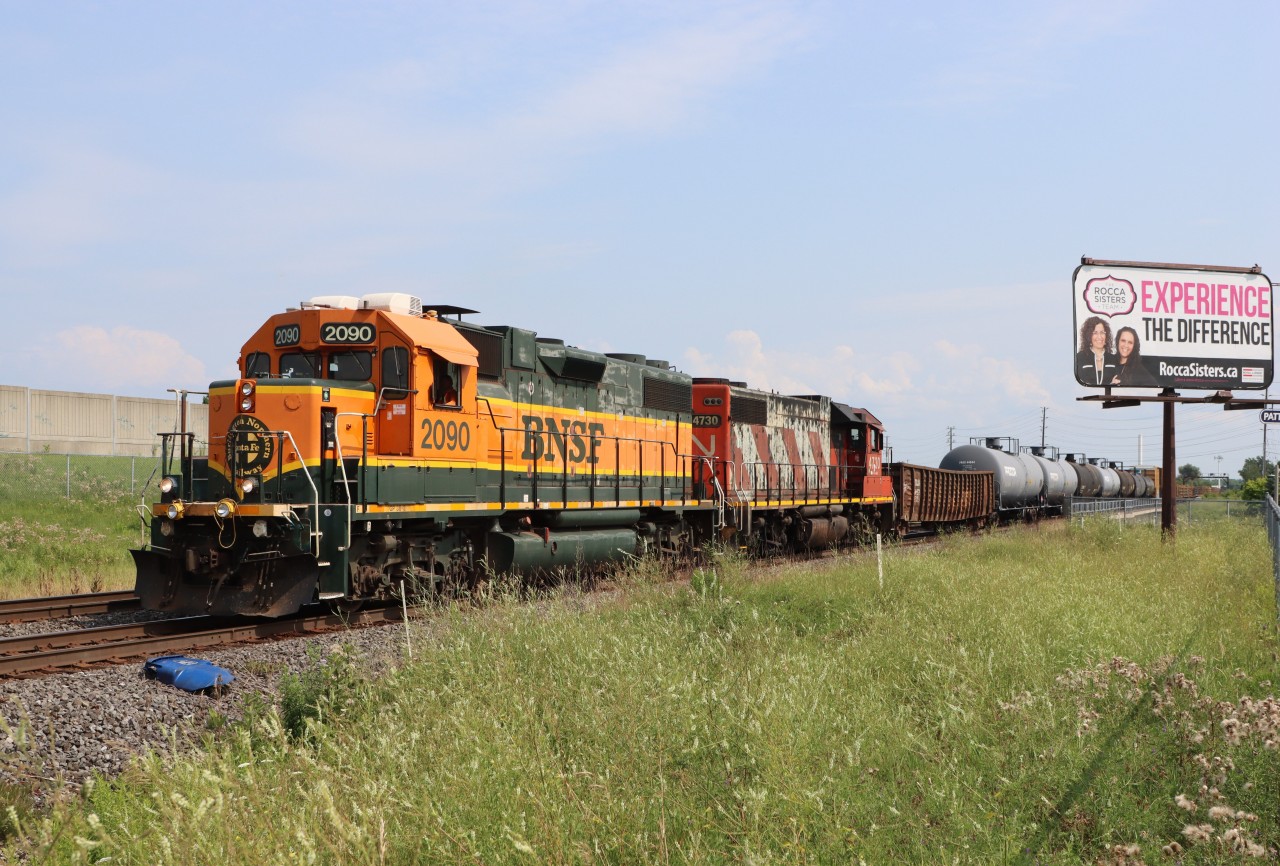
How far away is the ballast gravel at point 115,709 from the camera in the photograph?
22.4 feet

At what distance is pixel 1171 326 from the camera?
22.2 m

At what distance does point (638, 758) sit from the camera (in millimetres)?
5379

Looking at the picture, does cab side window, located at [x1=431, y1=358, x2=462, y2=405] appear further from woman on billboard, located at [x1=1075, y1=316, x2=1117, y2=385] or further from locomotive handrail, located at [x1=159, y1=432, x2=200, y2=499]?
woman on billboard, located at [x1=1075, y1=316, x2=1117, y2=385]

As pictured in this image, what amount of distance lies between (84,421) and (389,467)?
32.9m

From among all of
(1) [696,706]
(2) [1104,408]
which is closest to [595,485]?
(1) [696,706]

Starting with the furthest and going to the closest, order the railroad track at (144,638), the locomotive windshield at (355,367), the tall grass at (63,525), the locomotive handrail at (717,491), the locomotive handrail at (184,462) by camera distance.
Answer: the locomotive handrail at (717,491) < the tall grass at (63,525) < the locomotive windshield at (355,367) < the locomotive handrail at (184,462) < the railroad track at (144,638)

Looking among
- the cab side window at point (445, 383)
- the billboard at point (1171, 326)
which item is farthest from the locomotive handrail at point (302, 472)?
the billboard at point (1171, 326)

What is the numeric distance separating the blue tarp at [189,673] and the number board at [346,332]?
459 centimetres

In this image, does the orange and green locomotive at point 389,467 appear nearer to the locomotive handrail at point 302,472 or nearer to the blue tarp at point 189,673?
the locomotive handrail at point 302,472

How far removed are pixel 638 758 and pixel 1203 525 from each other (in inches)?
1078

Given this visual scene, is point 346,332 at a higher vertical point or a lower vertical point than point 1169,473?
higher

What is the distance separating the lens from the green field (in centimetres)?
438

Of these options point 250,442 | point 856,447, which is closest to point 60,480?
point 250,442

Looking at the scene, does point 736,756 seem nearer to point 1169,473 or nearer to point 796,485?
point 796,485
